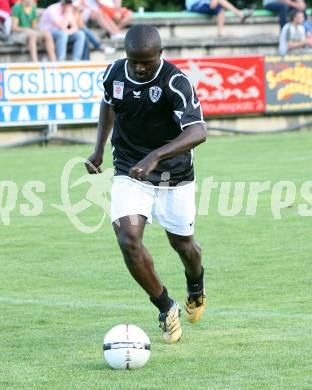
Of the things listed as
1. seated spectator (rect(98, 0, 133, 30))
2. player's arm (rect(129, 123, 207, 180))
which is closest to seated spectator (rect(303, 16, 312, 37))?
seated spectator (rect(98, 0, 133, 30))

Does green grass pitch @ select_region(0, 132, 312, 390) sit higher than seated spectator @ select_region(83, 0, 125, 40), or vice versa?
green grass pitch @ select_region(0, 132, 312, 390)

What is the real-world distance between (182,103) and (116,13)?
64.2ft

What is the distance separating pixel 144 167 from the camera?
7035mm

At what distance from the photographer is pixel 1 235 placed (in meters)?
12.9

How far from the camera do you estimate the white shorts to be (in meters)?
7.62

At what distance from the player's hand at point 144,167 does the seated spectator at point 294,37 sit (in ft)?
66.3

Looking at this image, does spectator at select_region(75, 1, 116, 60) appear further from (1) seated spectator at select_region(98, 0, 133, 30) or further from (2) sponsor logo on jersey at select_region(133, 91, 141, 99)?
(2) sponsor logo on jersey at select_region(133, 91, 141, 99)

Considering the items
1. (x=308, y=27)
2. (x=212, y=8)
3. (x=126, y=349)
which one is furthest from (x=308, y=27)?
(x=126, y=349)

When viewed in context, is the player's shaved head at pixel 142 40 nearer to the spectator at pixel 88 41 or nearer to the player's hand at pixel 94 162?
the player's hand at pixel 94 162

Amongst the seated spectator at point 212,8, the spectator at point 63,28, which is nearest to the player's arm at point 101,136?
the spectator at point 63,28

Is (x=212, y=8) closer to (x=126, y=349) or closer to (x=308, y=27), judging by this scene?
(x=308, y=27)

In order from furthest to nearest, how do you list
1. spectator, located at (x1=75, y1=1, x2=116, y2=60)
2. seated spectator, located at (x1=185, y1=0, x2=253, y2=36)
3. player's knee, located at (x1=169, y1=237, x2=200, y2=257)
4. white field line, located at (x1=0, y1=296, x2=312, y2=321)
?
seated spectator, located at (x1=185, y1=0, x2=253, y2=36)
spectator, located at (x1=75, y1=1, x2=116, y2=60)
white field line, located at (x1=0, y1=296, x2=312, y2=321)
player's knee, located at (x1=169, y1=237, x2=200, y2=257)

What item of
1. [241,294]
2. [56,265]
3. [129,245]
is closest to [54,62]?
[56,265]

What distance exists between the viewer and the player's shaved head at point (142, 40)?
7.14 metres
